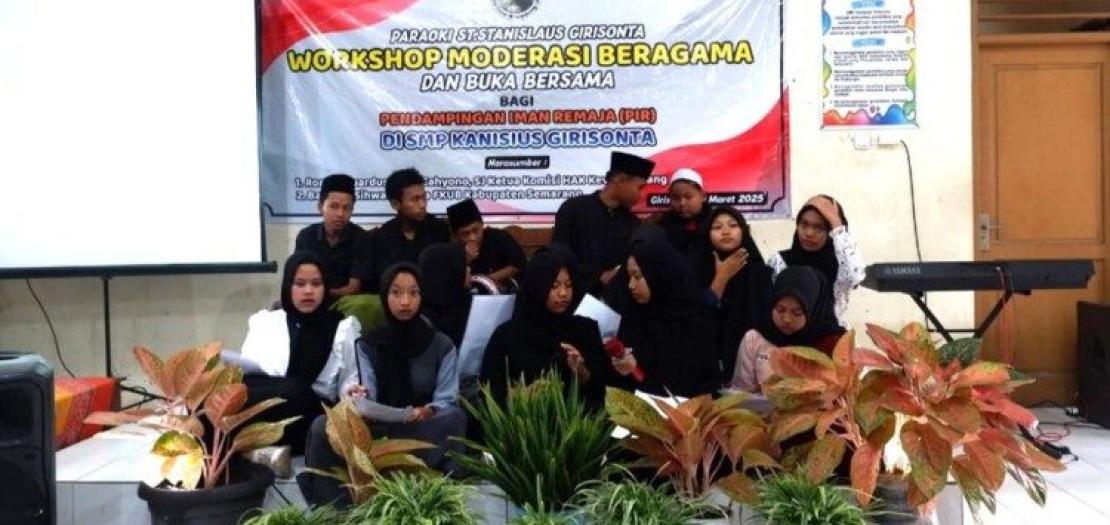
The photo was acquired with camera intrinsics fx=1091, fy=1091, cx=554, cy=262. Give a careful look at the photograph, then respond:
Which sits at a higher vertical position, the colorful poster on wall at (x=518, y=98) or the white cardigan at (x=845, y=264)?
the colorful poster on wall at (x=518, y=98)

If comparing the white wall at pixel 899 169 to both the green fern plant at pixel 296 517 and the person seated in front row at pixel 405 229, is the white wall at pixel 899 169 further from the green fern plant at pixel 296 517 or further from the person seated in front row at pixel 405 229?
the green fern plant at pixel 296 517

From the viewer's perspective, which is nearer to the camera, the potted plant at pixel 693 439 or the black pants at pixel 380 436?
the potted plant at pixel 693 439

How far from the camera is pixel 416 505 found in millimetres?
2229

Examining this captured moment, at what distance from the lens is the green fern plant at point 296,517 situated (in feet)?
7.48

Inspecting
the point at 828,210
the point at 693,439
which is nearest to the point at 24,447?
the point at 693,439

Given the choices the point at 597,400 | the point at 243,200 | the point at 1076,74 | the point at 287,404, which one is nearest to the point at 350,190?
the point at 243,200

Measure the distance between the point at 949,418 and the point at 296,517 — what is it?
4.52 ft

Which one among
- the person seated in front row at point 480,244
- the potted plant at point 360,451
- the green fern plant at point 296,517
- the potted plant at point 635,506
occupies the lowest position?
the green fern plant at point 296,517

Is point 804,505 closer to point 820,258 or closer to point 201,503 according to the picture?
point 201,503

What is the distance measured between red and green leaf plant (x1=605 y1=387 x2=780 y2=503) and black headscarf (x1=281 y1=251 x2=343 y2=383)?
148 cm

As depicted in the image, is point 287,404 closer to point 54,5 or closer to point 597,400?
point 597,400

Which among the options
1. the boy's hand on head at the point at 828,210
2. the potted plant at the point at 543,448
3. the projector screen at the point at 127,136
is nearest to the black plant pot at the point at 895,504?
the potted plant at the point at 543,448

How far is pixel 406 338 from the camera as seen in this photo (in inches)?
138

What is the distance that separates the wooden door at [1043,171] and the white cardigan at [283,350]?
3136 millimetres
